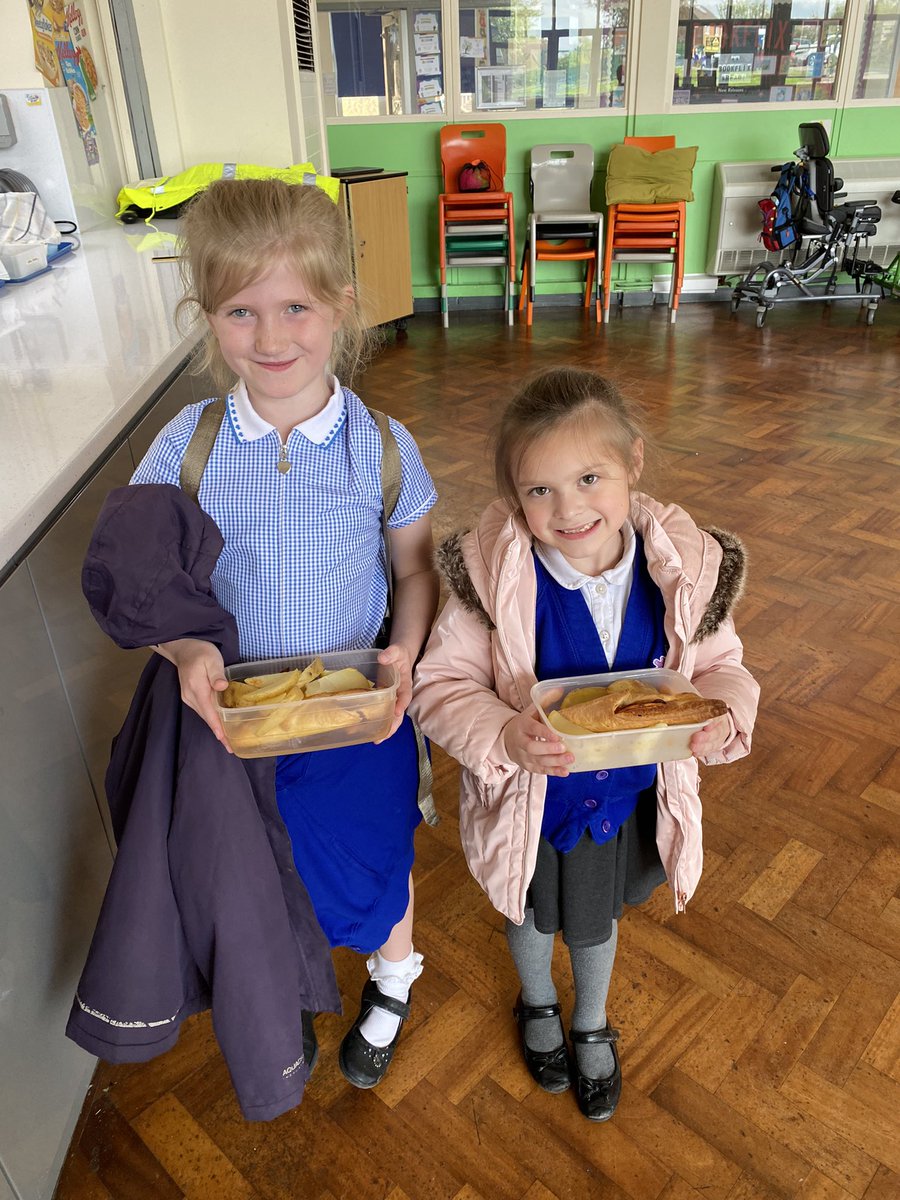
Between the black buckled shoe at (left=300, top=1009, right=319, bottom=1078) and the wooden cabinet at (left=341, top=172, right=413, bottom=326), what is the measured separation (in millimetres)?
4047

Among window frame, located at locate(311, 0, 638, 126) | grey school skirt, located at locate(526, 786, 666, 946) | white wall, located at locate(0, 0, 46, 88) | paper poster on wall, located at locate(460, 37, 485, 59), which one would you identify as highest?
paper poster on wall, located at locate(460, 37, 485, 59)

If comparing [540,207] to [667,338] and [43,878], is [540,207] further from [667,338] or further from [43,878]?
[43,878]

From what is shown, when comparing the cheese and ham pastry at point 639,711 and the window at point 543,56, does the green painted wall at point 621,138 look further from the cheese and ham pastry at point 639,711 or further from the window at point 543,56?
the cheese and ham pastry at point 639,711

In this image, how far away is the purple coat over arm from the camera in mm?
943

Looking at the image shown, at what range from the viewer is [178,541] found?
967mm

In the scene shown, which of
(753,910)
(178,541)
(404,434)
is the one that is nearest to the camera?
(178,541)

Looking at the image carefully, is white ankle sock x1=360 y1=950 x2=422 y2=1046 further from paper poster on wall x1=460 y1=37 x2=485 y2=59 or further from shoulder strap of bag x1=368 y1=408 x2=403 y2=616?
paper poster on wall x1=460 y1=37 x2=485 y2=59

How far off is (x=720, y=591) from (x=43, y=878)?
0.92 m

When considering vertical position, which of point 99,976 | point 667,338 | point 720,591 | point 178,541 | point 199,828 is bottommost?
point 667,338

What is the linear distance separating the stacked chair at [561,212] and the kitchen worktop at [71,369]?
12.3ft

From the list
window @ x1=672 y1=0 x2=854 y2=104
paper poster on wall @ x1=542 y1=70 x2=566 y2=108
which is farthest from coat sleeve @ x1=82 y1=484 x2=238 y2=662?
window @ x1=672 y1=0 x2=854 y2=104

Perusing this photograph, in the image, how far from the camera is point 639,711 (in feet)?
3.03

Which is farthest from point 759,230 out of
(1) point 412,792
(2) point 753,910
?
(1) point 412,792

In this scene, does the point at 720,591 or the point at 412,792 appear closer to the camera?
the point at 720,591
